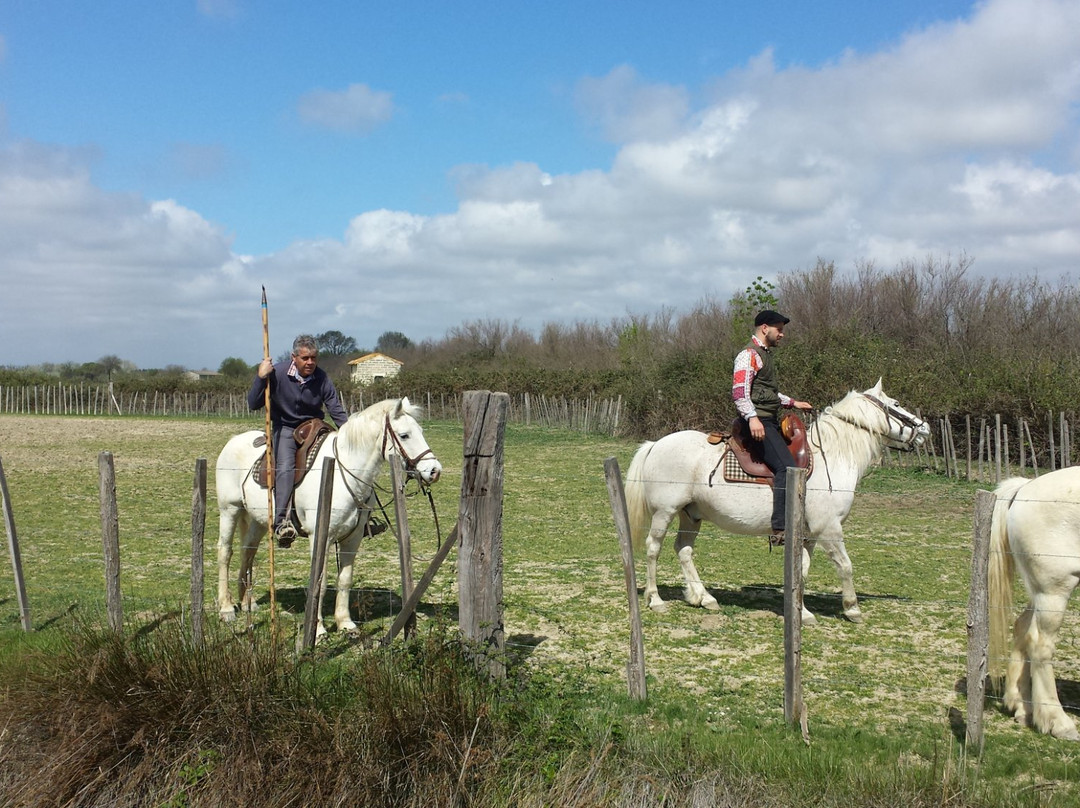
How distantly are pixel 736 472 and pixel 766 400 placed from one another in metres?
0.74

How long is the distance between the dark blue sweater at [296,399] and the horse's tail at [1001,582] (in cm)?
497

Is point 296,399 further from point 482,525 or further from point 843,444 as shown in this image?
point 843,444

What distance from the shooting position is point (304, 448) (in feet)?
23.1

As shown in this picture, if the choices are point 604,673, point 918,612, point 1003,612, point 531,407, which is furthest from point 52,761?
point 531,407

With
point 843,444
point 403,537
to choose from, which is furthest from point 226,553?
point 843,444

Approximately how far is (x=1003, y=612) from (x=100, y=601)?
7.01 m

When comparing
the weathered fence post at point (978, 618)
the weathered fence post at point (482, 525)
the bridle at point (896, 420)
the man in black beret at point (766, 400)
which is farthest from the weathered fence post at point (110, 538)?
the bridle at point (896, 420)

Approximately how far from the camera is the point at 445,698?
3.85m

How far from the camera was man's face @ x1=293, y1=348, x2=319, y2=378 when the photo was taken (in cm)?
707

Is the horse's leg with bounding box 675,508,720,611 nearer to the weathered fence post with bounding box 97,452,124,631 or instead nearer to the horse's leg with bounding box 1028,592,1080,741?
the horse's leg with bounding box 1028,592,1080,741

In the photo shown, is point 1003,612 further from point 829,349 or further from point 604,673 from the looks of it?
point 829,349

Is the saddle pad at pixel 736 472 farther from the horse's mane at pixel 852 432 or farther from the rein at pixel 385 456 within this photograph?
the rein at pixel 385 456

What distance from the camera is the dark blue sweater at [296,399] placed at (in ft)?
23.2

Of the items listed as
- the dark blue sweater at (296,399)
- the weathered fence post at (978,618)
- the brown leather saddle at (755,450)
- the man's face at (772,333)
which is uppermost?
the man's face at (772,333)
